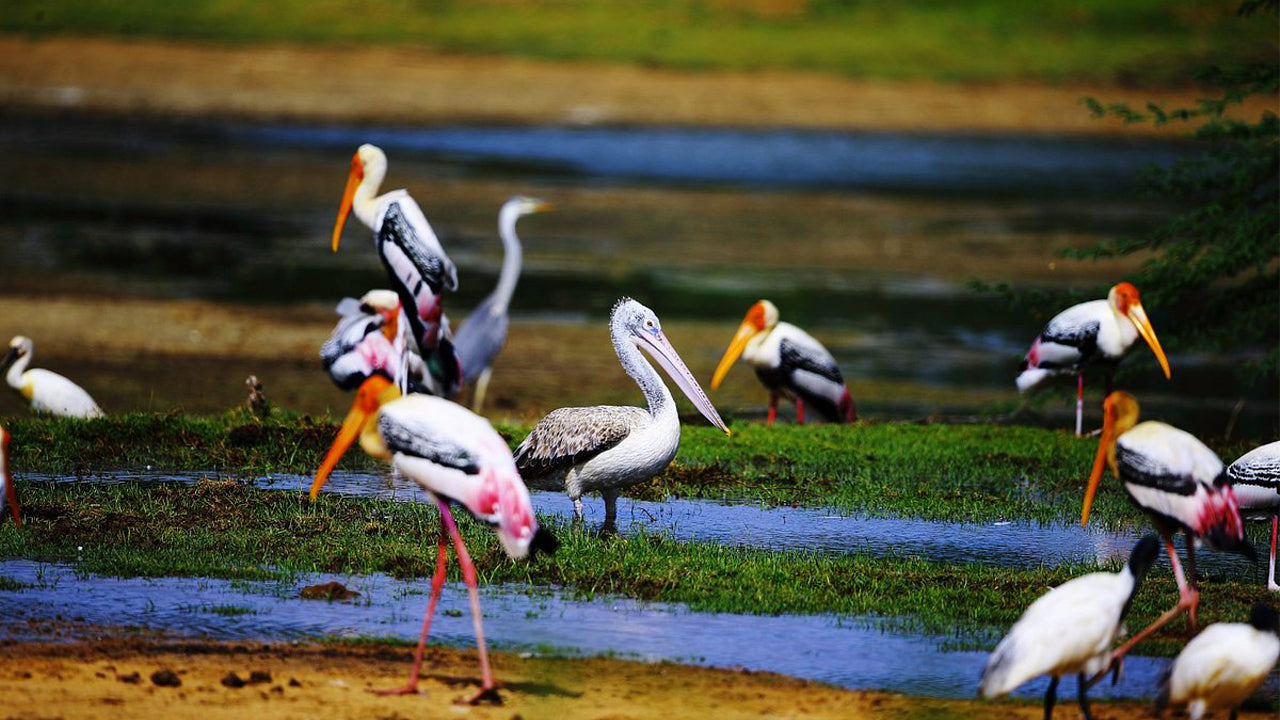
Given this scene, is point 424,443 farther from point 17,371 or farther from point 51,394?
point 17,371

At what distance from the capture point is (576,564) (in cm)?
841

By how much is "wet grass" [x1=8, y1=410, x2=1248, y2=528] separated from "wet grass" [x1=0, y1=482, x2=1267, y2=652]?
118 cm

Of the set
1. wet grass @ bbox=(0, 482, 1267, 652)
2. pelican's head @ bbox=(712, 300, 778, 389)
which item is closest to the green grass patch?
pelican's head @ bbox=(712, 300, 778, 389)

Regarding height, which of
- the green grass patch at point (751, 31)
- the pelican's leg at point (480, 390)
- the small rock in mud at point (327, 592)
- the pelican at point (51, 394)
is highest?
the green grass patch at point (751, 31)

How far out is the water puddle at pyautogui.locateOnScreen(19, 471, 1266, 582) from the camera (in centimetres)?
913

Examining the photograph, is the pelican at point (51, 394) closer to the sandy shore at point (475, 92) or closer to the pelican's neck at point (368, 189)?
the pelican's neck at point (368, 189)

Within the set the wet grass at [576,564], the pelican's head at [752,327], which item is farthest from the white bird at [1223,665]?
the pelican's head at [752,327]

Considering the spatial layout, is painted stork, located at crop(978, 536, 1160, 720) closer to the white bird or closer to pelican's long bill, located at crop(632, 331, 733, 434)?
the white bird

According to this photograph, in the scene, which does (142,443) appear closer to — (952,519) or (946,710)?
(952,519)

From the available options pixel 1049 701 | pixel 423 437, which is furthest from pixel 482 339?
pixel 1049 701

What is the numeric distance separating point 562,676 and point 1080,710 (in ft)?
6.48

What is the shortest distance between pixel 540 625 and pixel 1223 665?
9.11 ft

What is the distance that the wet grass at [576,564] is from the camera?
8047 millimetres

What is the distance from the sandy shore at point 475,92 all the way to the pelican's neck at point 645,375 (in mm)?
27328
